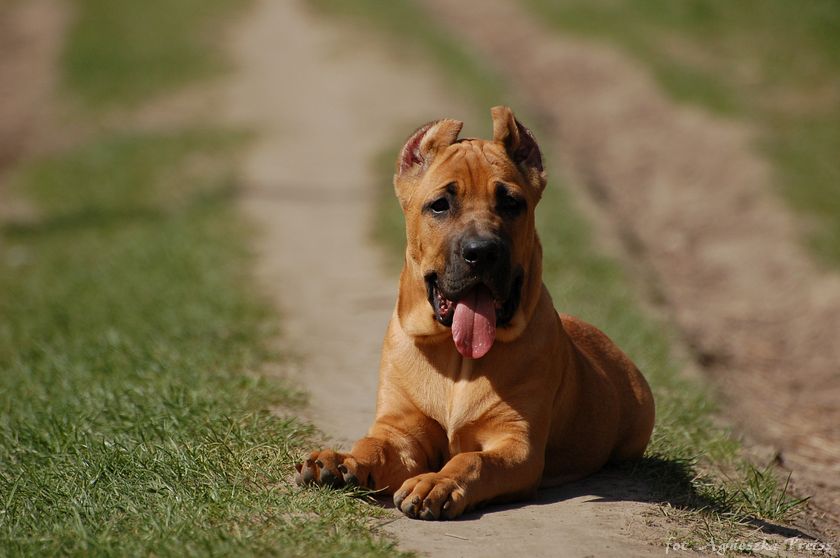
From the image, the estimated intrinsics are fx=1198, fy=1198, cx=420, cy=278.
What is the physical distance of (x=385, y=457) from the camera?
16.1 ft

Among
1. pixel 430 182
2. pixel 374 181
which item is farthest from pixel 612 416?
pixel 374 181

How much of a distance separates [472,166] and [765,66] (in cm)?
1470

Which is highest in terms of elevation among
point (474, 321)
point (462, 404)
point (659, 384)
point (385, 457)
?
point (474, 321)

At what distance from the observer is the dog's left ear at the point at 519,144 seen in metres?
5.18

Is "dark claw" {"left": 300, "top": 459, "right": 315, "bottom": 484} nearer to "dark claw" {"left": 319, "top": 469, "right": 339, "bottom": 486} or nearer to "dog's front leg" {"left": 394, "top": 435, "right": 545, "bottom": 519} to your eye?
"dark claw" {"left": 319, "top": 469, "right": 339, "bottom": 486}

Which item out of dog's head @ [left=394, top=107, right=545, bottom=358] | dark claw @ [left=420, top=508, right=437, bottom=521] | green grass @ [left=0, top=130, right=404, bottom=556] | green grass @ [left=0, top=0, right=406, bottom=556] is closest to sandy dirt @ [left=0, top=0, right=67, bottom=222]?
green grass @ [left=0, top=0, right=406, bottom=556]

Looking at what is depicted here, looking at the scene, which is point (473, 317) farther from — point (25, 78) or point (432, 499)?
point (25, 78)

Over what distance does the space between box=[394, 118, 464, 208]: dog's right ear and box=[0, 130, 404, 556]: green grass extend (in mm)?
1350

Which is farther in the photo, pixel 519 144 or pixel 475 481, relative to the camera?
pixel 519 144

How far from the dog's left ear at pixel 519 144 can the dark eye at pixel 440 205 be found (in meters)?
0.43

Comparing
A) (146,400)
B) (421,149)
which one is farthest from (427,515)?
(146,400)

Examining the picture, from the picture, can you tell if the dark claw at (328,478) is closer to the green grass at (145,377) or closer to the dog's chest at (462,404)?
the green grass at (145,377)

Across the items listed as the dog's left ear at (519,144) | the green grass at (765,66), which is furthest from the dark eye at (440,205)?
the green grass at (765,66)

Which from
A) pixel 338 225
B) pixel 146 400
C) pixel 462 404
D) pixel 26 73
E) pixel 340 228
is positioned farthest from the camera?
pixel 26 73
